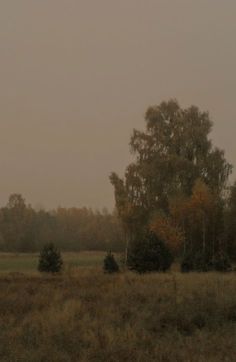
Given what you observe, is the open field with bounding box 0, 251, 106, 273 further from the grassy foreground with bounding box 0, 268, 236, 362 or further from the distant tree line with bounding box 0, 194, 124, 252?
the distant tree line with bounding box 0, 194, 124, 252

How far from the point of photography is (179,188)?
172 ft

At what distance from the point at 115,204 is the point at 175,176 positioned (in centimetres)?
632

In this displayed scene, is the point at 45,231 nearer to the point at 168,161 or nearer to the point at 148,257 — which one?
the point at 168,161

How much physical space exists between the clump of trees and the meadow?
29.5 metres

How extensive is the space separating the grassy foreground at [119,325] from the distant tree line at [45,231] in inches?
3257

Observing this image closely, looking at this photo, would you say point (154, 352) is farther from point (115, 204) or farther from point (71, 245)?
point (71, 245)

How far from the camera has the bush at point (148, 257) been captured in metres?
37.2

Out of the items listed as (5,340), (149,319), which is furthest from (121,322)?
(5,340)

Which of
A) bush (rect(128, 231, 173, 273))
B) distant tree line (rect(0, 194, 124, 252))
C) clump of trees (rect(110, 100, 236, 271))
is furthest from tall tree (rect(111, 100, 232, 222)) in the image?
distant tree line (rect(0, 194, 124, 252))

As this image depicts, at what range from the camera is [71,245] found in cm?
12444

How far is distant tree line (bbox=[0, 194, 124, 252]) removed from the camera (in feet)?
370

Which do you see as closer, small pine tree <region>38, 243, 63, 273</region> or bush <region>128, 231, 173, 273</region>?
small pine tree <region>38, 243, 63, 273</region>

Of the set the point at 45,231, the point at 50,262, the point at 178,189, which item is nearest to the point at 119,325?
the point at 50,262

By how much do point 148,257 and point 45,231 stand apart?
88.7 metres
